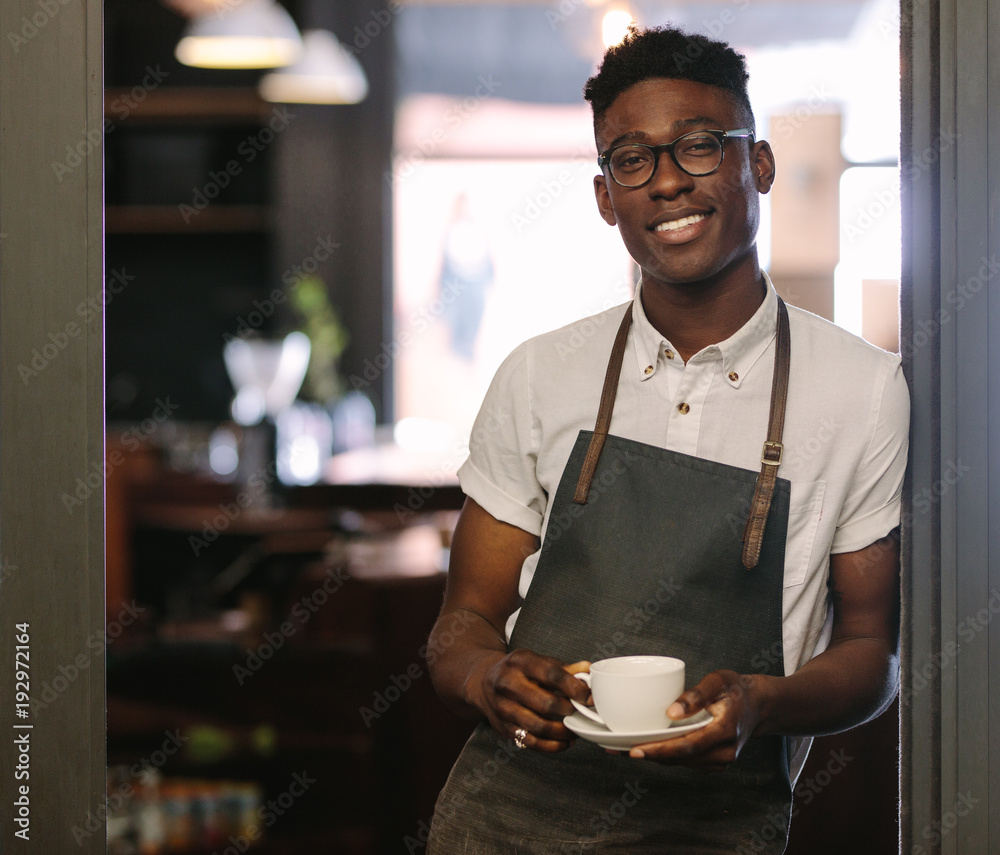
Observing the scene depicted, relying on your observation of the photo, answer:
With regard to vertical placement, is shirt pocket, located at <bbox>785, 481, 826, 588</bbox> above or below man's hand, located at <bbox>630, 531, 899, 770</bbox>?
above

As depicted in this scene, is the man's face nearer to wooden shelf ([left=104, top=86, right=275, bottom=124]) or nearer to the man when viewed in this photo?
the man

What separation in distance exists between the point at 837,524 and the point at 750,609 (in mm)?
140

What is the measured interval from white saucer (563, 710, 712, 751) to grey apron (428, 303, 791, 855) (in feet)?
0.77

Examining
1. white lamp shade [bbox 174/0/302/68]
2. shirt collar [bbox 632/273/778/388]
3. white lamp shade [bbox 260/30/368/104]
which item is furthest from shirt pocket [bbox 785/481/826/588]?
white lamp shade [bbox 260/30/368/104]

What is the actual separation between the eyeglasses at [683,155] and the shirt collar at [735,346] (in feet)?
0.61

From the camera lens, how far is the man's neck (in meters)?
1.31

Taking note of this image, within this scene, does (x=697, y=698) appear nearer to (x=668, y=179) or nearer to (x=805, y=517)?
Result: (x=805, y=517)

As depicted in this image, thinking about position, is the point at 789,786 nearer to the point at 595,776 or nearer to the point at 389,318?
the point at 595,776

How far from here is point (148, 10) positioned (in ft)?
17.1

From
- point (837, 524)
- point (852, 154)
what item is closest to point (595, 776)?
point (837, 524)

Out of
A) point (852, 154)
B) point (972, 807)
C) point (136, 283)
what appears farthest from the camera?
point (136, 283)

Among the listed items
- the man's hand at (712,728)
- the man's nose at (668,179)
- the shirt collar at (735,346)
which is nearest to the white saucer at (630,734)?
the man's hand at (712,728)

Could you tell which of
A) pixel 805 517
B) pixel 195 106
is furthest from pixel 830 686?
pixel 195 106

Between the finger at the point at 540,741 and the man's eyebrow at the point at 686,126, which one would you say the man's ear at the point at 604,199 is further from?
the finger at the point at 540,741
